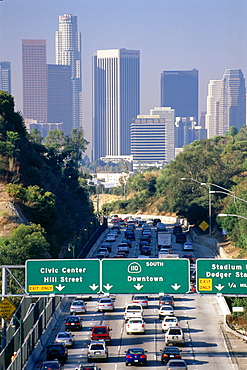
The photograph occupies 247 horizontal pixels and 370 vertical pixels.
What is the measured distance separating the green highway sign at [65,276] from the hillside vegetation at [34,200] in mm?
19858

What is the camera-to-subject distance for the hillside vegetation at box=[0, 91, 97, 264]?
58656mm

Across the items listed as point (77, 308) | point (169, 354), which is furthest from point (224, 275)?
point (77, 308)

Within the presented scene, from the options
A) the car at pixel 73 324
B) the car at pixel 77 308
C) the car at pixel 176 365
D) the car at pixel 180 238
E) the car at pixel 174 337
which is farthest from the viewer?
the car at pixel 180 238

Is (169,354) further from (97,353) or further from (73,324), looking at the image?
(73,324)

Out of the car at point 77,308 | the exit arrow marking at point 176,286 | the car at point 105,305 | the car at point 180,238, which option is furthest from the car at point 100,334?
the car at point 180,238

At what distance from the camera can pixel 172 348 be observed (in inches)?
1542

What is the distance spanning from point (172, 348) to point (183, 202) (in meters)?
75.2

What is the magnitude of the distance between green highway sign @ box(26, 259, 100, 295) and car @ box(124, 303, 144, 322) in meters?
13.9

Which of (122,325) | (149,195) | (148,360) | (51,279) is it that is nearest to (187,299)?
(122,325)

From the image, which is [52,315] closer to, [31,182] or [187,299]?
[187,299]

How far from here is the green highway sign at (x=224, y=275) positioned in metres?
34.8

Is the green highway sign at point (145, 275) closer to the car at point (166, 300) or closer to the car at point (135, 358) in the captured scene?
the car at point (135, 358)

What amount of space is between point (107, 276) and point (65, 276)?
6.05 feet

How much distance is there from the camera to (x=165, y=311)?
165 feet
